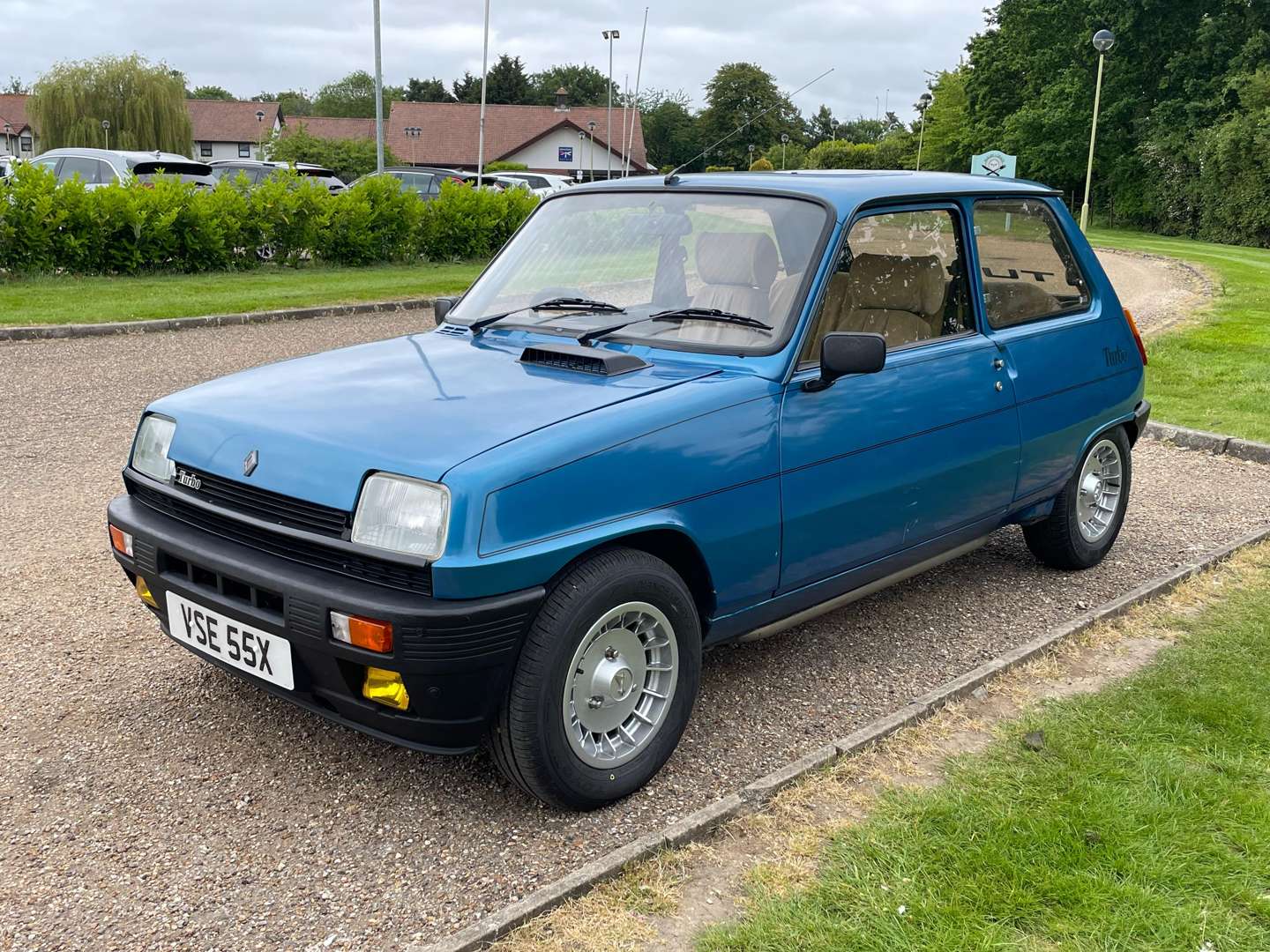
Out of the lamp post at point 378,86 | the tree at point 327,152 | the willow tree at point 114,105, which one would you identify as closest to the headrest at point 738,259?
the lamp post at point 378,86

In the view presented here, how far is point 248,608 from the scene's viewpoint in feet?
10.0

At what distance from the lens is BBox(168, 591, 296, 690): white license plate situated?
3.04 metres

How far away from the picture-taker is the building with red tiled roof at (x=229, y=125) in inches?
3585

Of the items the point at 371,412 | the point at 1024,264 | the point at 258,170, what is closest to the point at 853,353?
the point at 371,412

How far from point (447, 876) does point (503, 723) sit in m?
0.41

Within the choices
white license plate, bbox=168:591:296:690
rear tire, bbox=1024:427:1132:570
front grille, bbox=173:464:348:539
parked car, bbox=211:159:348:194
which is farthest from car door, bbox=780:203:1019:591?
parked car, bbox=211:159:348:194

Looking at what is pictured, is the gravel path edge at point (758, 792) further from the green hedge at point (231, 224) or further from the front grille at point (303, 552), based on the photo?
the green hedge at point (231, 224)

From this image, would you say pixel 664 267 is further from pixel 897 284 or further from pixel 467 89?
pixel 467 89

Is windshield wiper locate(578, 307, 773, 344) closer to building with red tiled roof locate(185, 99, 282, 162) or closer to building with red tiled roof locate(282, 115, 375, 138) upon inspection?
building with red tiled roof locate(282, 115, 375, 138)

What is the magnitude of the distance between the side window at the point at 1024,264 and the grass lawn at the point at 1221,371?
3.72m

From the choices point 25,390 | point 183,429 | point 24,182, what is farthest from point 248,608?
point 24,182

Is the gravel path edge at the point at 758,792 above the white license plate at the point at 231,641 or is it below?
below

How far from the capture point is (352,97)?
126688mm

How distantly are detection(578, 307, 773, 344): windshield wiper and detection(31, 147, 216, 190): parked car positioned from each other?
16539mm
